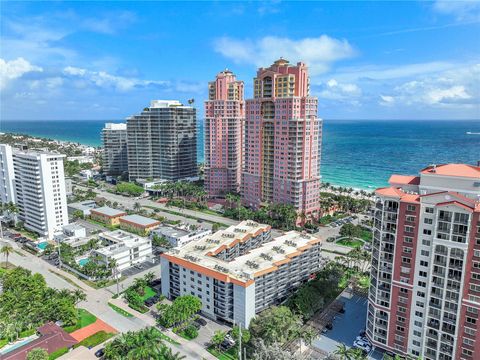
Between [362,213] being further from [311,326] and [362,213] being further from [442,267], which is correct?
[442,267]

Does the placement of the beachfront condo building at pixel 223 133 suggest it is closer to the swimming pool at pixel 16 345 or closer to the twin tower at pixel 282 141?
the twin tower at pixel 282 141

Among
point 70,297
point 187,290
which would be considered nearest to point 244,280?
point 187,290

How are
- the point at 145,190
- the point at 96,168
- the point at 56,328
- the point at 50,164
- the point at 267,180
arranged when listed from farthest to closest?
1. the point at 96,168
2. the point at 145,190
3. the point at 267,180
4. the point at 50,164
5. the point at 56,328

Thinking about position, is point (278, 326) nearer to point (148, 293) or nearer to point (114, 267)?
point (148, 293)

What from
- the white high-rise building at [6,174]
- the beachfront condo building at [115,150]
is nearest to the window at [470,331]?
the white high-rise building at [6,174]

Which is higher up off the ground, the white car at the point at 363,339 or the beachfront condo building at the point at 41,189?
the beachfront condo building at the point at 41,189

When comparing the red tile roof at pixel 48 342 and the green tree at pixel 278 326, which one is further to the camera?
the green tree at pixel 278 326
